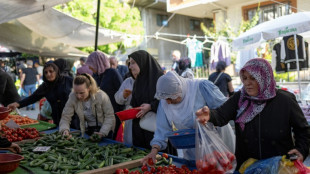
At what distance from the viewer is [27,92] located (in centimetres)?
1316

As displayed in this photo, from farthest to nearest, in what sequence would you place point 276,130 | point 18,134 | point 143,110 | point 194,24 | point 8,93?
point 194,24 < point 8,93 < point 18,134 < point 143,110 < point 276,130

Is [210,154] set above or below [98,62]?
below

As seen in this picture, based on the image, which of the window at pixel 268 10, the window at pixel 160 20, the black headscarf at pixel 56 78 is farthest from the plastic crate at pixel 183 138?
the window at pixel 160 20

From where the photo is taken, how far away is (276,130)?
7.59ft

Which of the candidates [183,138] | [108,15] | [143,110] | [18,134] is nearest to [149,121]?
[143,110]

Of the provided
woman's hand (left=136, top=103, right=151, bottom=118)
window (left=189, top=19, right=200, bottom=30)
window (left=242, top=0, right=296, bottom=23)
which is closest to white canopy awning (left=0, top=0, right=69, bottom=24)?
woman's hand (left=136, top=103, right=151, bottom=118)

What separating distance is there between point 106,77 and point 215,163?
10.2 ft

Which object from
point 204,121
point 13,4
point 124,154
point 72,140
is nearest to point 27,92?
point 13,4

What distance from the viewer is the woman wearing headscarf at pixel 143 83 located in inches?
145

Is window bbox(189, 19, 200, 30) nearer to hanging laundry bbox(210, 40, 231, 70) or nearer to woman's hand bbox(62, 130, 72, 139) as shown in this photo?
hanging laundry bbox(210, 40, 231, 70)

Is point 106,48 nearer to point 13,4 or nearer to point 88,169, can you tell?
point 13,4

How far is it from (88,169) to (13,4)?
3118 mm

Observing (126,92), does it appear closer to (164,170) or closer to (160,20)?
(164,170)

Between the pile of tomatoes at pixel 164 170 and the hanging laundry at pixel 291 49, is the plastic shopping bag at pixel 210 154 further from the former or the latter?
the hanging laundry at pixel 291 49
